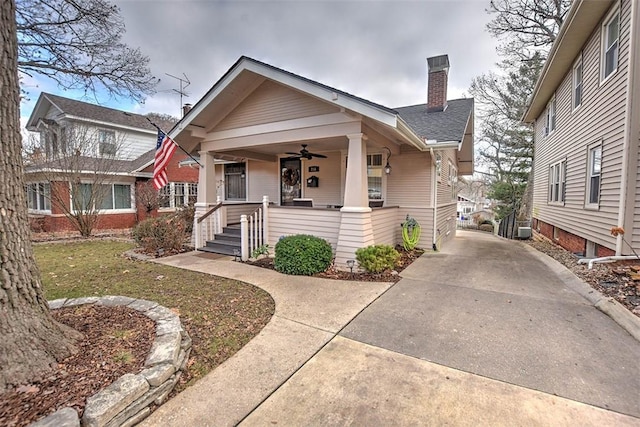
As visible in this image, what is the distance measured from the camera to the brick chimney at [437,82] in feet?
35.8

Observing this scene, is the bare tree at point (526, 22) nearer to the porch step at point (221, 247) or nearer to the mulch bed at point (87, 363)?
the porch step at point (221, 247)

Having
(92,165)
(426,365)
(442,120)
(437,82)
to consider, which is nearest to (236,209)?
(92,165)

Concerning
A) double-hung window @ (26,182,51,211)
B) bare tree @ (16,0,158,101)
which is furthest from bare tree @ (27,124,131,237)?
bare tree @ (16,0,158,101)

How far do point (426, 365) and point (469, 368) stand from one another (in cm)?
39

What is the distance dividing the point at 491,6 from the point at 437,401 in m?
18.5

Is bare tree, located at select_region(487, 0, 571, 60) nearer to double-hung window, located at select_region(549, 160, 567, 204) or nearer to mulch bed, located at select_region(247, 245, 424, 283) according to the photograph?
double-hung window, located at select_region(549, 160, 567, 204)

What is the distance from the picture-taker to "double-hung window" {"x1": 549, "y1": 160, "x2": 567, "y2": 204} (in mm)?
9758

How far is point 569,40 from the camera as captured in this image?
7.94m

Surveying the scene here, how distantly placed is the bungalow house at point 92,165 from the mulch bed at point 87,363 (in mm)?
8475

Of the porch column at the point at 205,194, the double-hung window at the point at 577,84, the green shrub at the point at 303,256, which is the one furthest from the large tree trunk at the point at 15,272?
the double-hung window at the point at 577,84

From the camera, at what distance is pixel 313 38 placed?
10859 millimetres

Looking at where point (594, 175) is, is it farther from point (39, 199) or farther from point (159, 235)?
point (39, 199)

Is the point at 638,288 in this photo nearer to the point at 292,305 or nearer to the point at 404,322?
the point at 404,322

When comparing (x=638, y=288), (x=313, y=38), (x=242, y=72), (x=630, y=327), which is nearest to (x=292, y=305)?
(x=630, y=327)
